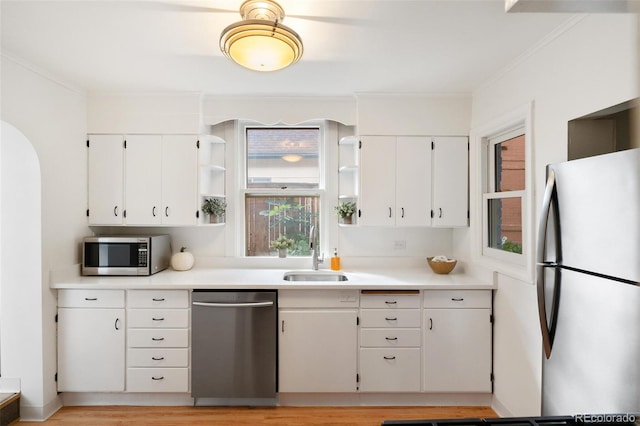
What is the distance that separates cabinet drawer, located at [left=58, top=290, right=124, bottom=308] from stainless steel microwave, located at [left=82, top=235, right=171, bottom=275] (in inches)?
10.3

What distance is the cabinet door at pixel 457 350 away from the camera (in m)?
2.62

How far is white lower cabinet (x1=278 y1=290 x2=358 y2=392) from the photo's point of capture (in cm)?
261

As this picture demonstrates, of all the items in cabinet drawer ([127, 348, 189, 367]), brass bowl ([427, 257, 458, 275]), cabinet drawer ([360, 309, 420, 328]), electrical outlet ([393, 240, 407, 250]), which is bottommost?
cabinet drawer ([127, 348, 189, 367])

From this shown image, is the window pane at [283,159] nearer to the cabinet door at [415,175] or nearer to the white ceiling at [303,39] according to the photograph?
the white ceiling at [303,39]

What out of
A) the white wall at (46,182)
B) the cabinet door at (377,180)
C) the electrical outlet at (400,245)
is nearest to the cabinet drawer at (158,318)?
the white wall at (46,182)

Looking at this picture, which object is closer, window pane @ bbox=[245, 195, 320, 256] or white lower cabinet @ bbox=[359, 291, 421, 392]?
white lower cabinet @ bbox=[359, 291, 421, 392]

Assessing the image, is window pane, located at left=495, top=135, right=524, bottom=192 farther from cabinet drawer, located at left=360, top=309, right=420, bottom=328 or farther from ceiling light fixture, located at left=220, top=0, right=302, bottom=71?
ceiling light fixture, located at left=220, top=0, right=302, bottom=71

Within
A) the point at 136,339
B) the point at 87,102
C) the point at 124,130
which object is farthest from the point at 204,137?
the point at 136,339

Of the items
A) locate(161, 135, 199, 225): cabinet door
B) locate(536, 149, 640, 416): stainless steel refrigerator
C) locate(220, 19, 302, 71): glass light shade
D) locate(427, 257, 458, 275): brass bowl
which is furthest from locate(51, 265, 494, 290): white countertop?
locate(220, 19, 302, 71): glass light shade

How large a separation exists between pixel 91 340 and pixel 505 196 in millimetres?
3302

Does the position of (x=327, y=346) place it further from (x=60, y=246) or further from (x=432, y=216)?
(x=60, y=246)

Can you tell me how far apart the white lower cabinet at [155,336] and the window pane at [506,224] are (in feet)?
8.06

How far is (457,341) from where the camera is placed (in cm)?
263

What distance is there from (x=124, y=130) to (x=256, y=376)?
2.35 meters
